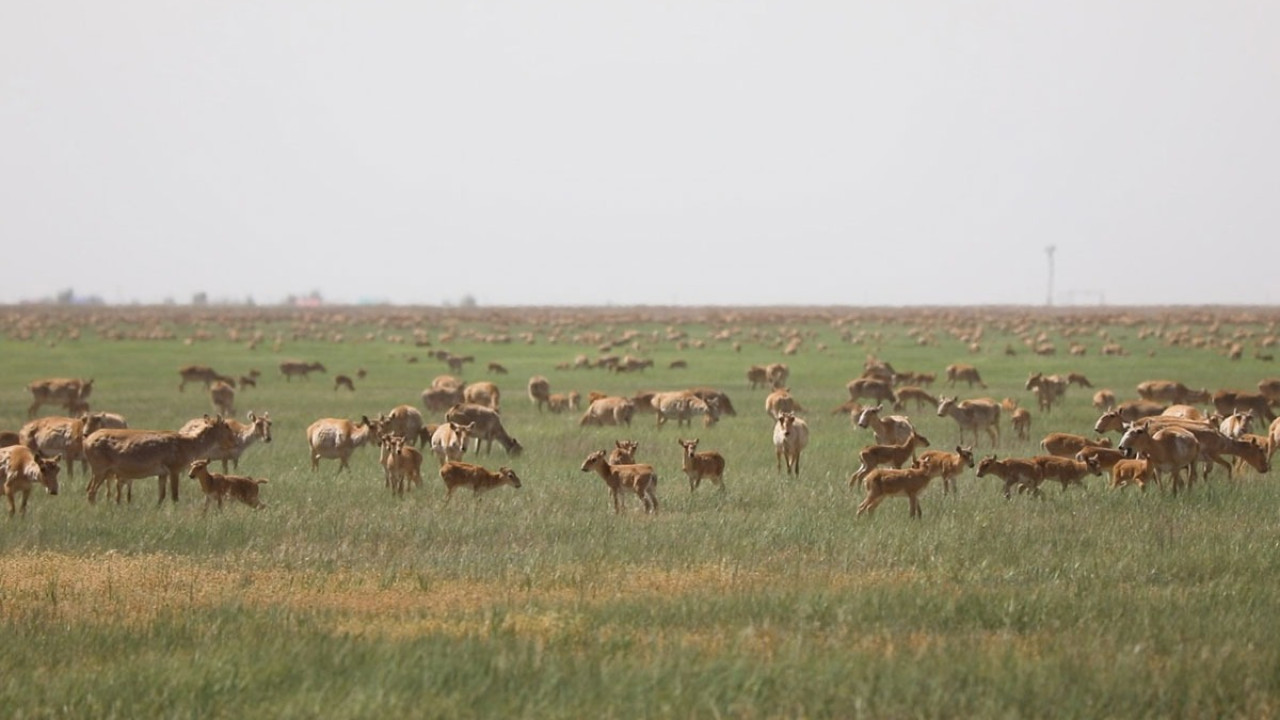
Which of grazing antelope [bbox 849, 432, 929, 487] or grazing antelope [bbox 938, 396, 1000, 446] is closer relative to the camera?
grazing antelope [bbox 849, 432, 929, 487]

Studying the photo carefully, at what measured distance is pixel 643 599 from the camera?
12.8 metres

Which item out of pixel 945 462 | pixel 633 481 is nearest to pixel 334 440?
pixel 633 481

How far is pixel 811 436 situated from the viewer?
1147 inches

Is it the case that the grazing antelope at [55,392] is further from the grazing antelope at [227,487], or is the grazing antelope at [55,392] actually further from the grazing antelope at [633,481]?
the grazing antelope at [633,481]

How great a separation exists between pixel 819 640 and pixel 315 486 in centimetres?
1107

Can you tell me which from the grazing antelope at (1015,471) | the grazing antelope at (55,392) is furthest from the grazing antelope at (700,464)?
the grazing antelope at (55,392)

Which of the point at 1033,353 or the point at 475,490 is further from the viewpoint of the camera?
the point at 1033,353

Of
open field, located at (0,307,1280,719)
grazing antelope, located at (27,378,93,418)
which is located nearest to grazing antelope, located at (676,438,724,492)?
open field, located at (0,307,1280,719)

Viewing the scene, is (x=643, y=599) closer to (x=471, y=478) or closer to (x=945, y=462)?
(x=471, y=478)

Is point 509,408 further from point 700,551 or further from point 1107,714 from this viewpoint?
point 1107,714

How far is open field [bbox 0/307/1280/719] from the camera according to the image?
9.98 meters

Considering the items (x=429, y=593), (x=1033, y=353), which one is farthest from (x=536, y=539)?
(x=1033, y=353)

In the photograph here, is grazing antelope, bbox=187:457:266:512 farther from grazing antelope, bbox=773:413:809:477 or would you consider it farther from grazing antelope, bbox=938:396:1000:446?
grazing antelope, bbox=938:396:1000:446

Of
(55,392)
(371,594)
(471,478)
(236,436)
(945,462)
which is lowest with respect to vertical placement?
(55,392)
